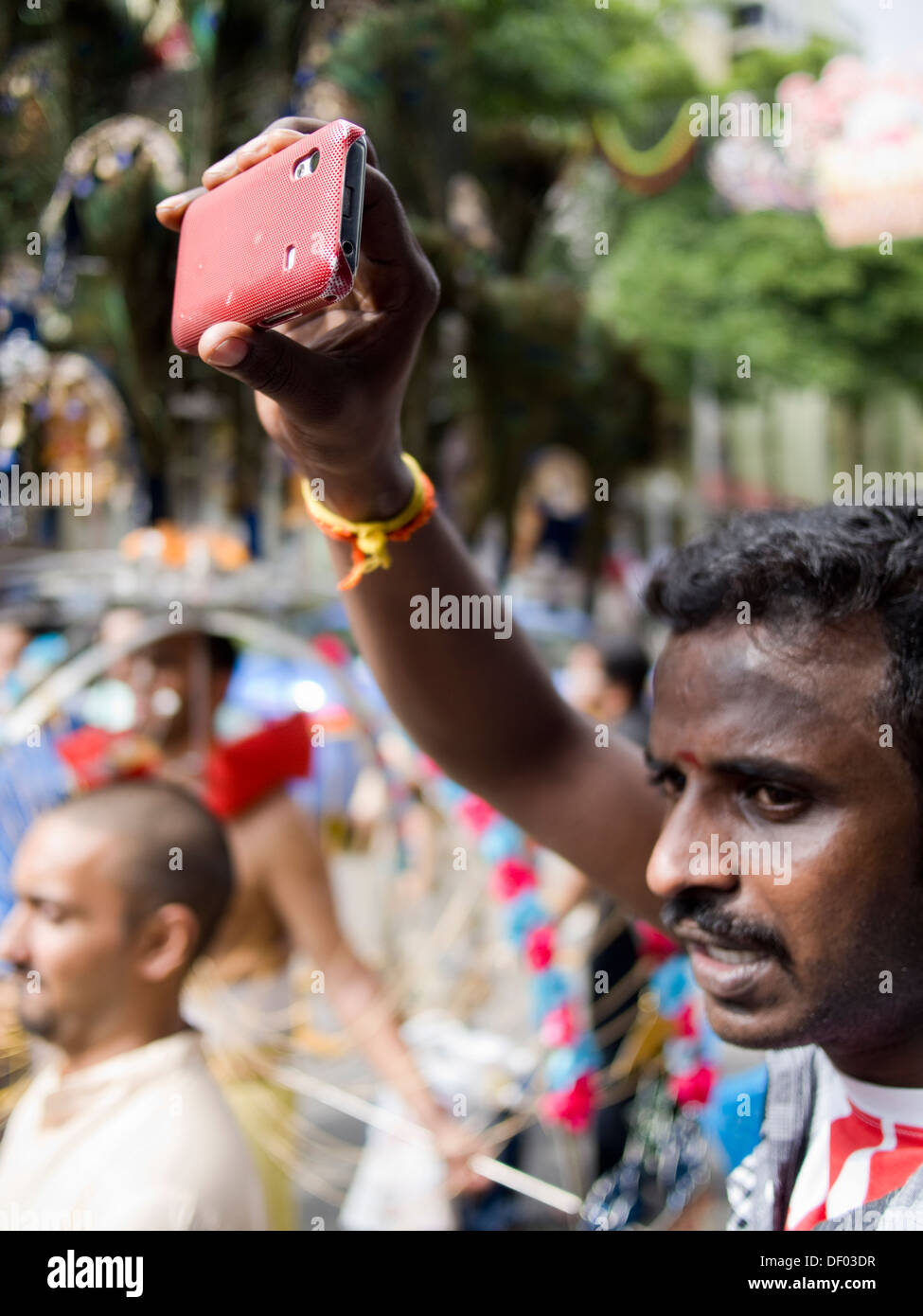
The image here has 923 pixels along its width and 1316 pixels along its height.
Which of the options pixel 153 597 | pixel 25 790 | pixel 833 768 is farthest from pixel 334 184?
pixel 153 597

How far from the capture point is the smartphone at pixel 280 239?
80 centimetres

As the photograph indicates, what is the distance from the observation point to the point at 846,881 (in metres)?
0.96

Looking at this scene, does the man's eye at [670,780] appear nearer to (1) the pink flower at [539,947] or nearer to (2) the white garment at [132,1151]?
(2) the white garment at [132,1151]

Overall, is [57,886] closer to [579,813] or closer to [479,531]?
[579,813]

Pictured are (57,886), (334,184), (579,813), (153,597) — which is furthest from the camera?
(153,597)

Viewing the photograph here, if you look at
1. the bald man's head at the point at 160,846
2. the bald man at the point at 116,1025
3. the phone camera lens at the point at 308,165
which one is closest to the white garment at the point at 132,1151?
the bald man at the point at 116,1025

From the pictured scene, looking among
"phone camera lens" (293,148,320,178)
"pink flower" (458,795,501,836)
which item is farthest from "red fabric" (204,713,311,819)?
"phone camera lens" (293,148,320,178)

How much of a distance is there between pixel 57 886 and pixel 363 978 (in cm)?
131

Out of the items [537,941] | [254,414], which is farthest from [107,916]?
[254,414]

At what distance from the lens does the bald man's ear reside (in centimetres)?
188

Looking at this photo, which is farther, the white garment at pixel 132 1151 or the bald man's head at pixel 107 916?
the bald man's head at pixel 107 916

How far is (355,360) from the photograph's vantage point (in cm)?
100

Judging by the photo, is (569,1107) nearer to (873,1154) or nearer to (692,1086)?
(692,1086)

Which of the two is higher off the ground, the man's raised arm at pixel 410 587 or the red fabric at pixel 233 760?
the man's raised arm at pixel 410 587
